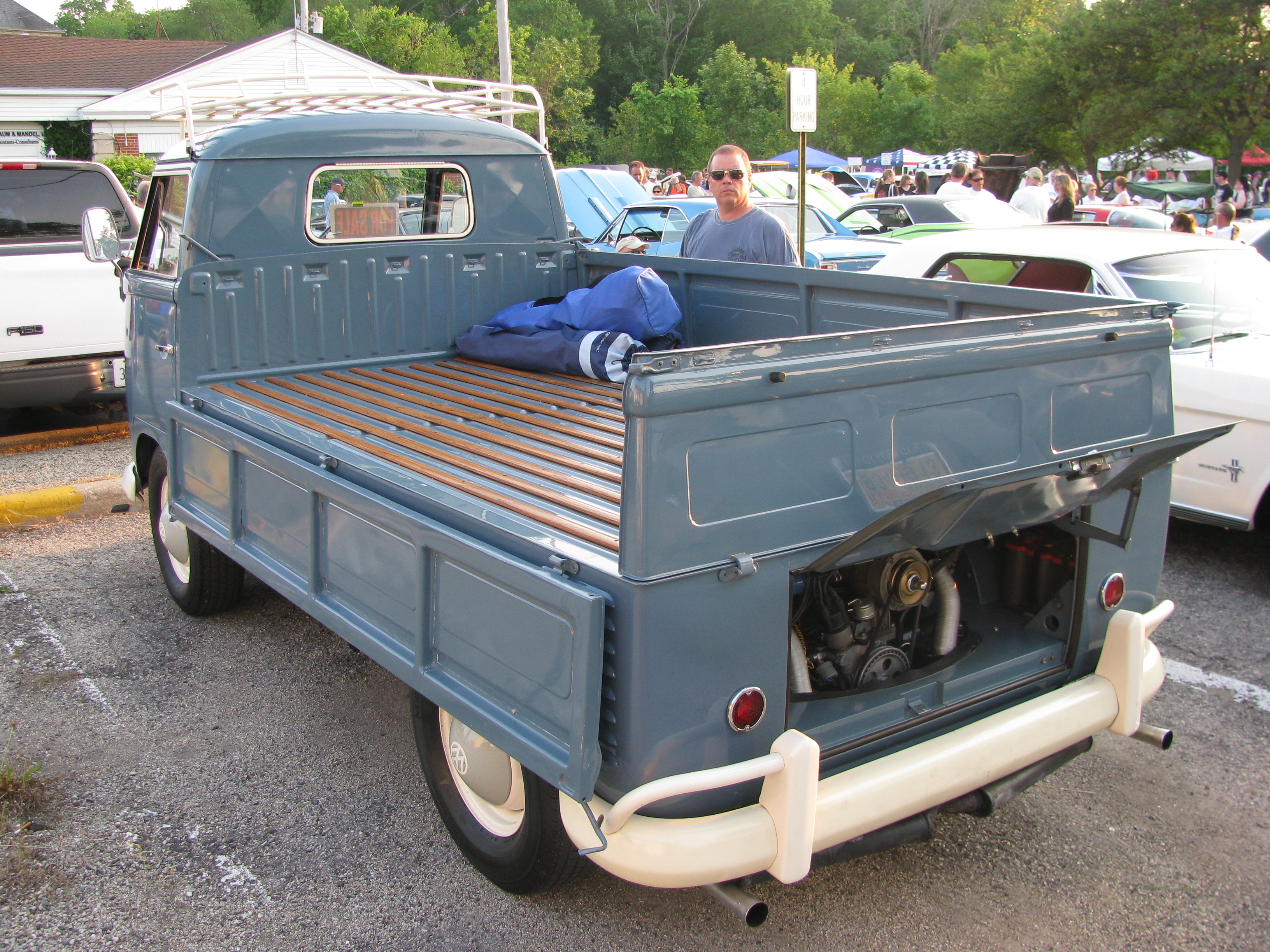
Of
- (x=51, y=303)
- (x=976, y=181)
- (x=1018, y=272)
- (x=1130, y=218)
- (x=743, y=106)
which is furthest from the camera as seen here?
(x=743, y=106)

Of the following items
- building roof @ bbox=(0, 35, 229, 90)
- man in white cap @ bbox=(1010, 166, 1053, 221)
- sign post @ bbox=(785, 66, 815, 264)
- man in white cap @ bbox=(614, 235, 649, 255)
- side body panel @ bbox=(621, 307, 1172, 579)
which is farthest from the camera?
building roof @ bbox=(0, 35, 229, 90)

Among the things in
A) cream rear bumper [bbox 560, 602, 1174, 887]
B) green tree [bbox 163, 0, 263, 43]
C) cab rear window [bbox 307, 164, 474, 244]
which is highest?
green tree [bbox 163, 0, 263, 43]

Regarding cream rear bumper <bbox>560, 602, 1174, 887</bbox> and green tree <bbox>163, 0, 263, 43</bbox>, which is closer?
cream rear bumper <bbox>560, 602, 1174, 887</bbox>

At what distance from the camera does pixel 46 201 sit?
8359mm

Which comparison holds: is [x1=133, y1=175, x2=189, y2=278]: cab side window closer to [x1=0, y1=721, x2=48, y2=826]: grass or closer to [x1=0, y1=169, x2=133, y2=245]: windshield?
[x1=0, y1=721, x2=48, y2=826]: grass

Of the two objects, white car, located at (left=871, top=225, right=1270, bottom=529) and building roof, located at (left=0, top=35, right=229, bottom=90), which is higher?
building roof, located at (left=0, top=35, right=229, bottom=90)

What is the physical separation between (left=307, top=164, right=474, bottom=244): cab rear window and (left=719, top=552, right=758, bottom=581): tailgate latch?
3.54m

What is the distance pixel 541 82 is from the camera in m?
40.6

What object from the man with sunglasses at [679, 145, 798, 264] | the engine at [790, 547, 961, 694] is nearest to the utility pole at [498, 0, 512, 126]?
the man with sunglasses at [679, 145, 798, 264]

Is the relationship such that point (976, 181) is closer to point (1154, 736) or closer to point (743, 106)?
point (1154, 736)

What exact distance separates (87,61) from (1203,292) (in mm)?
36091

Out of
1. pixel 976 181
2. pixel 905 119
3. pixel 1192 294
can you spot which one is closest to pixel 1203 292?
pixel 1192 294

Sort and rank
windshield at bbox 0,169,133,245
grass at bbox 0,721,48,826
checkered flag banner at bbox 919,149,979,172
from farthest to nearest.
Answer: checkered flag banner at bbox 919,149,979,172 → windshield at bbox 0,169,133,245 → grass at bbox 0,721,48,826

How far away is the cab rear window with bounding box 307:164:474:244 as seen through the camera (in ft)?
16.8
